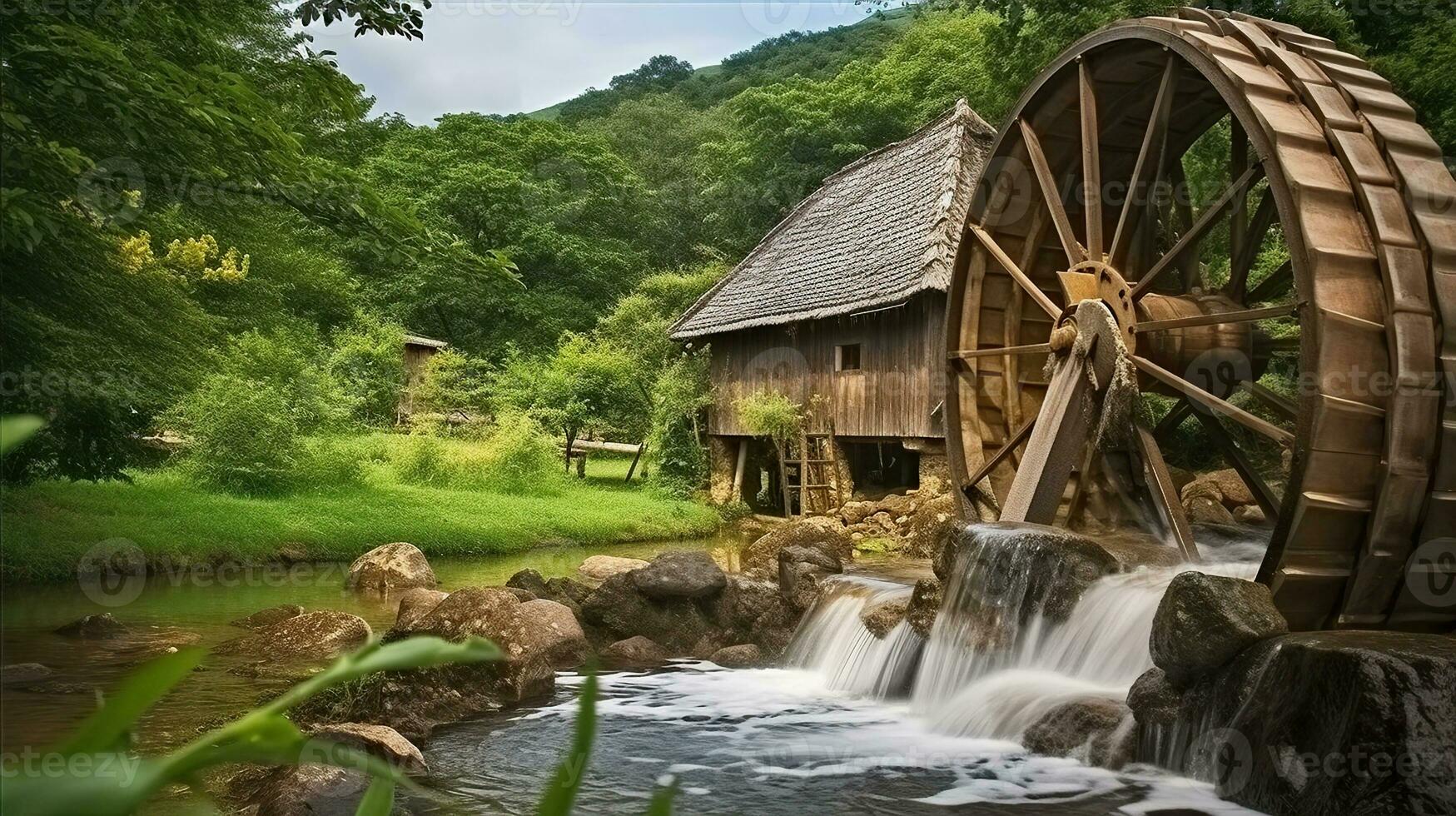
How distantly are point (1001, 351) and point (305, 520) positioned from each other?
966cm

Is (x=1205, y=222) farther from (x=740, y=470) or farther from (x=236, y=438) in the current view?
(x=740, y=470)

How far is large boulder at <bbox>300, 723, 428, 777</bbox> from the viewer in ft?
18.7

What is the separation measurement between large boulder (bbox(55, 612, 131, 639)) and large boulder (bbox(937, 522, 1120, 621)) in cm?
721

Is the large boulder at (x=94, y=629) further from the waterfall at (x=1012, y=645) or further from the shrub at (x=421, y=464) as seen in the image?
the shrub at (x=421, y=464)

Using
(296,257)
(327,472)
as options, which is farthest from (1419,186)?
(296,257)

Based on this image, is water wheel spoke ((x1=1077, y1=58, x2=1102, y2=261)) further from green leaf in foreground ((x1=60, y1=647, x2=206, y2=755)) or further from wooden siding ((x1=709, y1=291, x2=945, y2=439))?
green leaf in foreground ((x1=60, y1=647, x2=206, y2=755))

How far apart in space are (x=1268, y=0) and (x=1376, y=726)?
430 inches

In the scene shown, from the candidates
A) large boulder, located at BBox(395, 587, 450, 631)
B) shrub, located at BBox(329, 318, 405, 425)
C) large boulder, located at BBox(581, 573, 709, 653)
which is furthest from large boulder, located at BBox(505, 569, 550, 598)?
shrub, located at BBox(329, 318, 405, 425)

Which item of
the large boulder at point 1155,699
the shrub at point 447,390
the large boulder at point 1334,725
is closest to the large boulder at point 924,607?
the large boulder at point 1155,699

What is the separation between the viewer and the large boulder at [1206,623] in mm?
5492

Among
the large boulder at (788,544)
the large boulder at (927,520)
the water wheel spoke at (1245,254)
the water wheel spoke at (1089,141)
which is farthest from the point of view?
the large boulder at (927,520)

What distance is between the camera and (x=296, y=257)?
2547 cm

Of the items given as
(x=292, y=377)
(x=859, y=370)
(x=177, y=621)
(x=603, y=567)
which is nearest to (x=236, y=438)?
(x=292, y=377)

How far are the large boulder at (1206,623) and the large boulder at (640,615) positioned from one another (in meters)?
5.37
